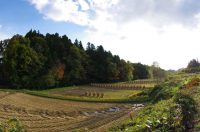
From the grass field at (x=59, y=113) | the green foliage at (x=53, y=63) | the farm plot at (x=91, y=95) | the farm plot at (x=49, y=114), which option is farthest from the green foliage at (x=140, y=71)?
the farm plot at (x=49, y=114)

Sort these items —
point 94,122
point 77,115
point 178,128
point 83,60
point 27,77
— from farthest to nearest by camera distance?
point 83,60, point 27,77, point 77,115, point 94,122, point 178,128

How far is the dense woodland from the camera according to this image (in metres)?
77.6

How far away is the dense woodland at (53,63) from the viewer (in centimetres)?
7756

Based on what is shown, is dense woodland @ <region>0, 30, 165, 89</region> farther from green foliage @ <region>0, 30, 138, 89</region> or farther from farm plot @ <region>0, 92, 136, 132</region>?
farm plot @ <region>0, 92, 136, 132</region>

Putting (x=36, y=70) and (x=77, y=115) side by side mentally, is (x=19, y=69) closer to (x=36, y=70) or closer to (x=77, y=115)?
(x=36, y=70)

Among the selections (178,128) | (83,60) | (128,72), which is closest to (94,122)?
(178,128)

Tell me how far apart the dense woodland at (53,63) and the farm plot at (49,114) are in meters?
19.6

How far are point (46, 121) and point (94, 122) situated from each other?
450 centimetres

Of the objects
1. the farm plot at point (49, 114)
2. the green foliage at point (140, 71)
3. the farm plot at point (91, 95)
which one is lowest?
the farm plot at point (49, 114)

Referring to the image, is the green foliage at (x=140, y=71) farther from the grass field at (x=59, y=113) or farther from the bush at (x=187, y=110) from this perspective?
the bush at (x=187, y=110)

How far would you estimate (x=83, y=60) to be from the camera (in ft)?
312

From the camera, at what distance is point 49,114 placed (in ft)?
136

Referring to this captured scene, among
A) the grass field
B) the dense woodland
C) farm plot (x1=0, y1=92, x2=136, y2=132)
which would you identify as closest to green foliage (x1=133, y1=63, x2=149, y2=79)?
the dense woodland

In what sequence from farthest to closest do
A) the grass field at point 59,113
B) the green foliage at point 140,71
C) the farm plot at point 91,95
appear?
the green foliage at point 140,71, the farm plot at point 91,95, the grass field at point 59,113
